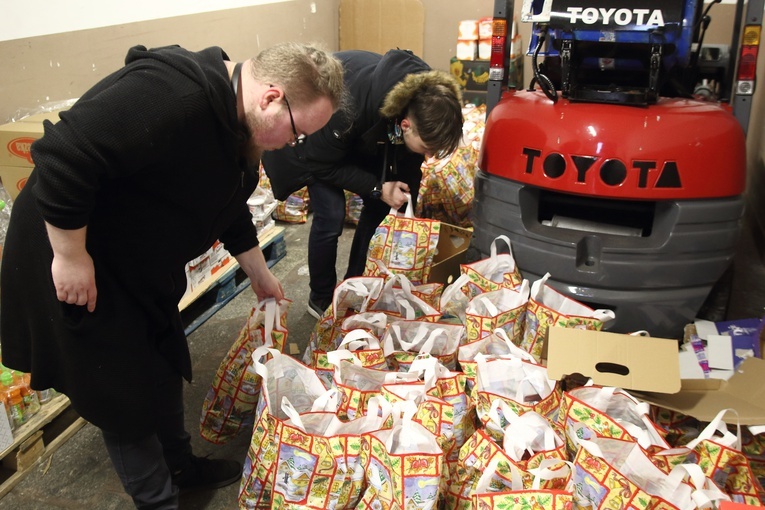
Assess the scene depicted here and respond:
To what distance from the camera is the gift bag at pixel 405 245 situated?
263 centimetres

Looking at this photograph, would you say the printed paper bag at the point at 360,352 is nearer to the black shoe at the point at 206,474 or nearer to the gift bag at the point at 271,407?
the gift bag at the point at 271,407

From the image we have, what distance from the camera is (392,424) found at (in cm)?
176

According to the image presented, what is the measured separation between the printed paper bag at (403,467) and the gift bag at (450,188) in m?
2.37

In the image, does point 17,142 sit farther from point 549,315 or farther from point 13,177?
point 549,315

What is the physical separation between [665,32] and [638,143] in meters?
0.49

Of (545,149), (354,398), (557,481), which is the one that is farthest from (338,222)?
(557,481)

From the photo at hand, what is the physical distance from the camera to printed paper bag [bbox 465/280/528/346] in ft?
7.27

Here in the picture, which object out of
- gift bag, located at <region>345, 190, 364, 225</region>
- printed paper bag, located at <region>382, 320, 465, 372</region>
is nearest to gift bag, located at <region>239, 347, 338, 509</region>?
printed paper bag, located at <region>382, 320, 465, 372</region>

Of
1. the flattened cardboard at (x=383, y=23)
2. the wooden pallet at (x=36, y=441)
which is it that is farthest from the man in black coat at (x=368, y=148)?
the flattened cardboard at (x=383, y=23)

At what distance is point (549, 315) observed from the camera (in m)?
2.20

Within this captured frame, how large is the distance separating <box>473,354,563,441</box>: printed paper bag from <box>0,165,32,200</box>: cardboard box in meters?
1.99

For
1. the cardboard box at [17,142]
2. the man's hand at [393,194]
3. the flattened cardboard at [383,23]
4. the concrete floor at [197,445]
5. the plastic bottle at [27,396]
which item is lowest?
the concrete floor at [197,445]

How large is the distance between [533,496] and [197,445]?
134cm

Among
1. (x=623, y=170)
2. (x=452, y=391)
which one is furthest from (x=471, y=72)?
(x=452, y=391)
